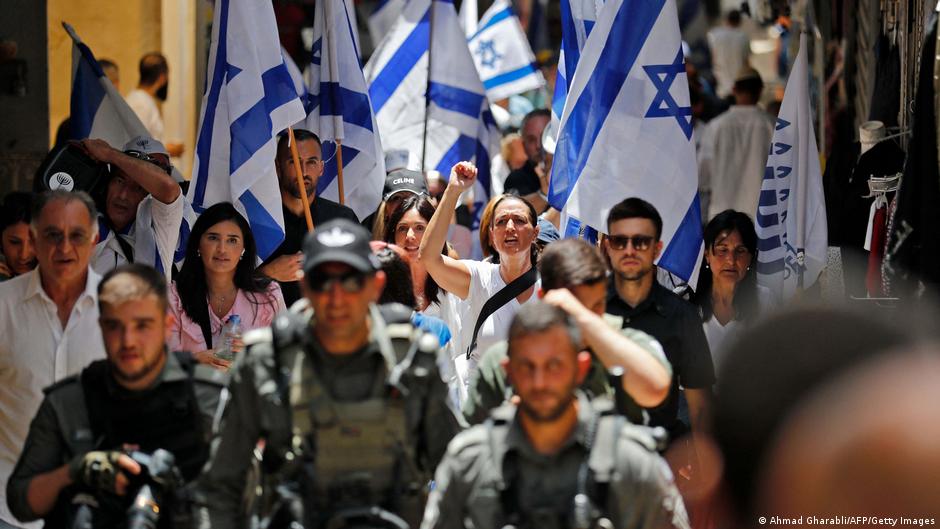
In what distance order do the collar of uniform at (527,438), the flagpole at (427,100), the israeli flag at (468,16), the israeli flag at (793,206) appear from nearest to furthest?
the collar of uniform at (527,438) < the israeli flag at (793,206) < the flagpole at (427,100) < the israeli flag at (468,16)

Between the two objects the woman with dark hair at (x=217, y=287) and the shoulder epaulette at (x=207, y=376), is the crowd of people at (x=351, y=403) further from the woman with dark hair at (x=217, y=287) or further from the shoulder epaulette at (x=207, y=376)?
the woman with dark hair at (x=217, y=287)

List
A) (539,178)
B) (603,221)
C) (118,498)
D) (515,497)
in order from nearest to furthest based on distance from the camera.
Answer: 1. (515,497)
2. (118,498)
3. (603,221)
4. (539,178)

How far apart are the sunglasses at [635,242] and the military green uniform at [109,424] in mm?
2093

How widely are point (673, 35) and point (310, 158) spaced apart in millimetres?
2210

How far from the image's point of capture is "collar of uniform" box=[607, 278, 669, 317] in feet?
20.2

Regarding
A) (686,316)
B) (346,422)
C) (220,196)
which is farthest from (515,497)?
(220,196)

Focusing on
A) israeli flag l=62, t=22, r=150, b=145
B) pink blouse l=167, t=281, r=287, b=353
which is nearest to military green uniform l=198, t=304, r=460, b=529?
pink blouse l=167, t=281, r=287, b=353

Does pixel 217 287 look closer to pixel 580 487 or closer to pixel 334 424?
pixel 334 424

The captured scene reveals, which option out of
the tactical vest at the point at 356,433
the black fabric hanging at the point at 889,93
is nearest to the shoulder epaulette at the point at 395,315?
the tactical vest at the point at 356,433

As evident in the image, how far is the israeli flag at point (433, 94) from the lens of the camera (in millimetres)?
11336

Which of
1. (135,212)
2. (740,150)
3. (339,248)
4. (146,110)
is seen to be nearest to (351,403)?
(339,248)

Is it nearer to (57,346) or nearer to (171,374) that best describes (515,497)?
(171,374)

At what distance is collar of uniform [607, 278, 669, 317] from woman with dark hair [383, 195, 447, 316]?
5.52ft

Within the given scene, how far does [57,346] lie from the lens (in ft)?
19.0
